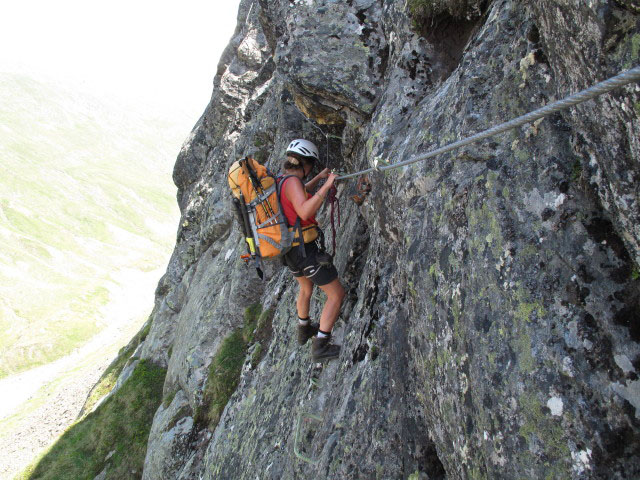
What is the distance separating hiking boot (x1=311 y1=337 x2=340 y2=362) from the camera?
30.3 feet

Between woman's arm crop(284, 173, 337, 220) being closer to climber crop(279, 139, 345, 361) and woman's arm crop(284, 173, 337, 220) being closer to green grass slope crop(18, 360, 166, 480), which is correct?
climber crop(279, 139, 345, 361)

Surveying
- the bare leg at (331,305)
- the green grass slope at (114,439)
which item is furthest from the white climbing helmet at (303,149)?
the green grass slope at (114,439)

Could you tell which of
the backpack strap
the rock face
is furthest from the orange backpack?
the rock face

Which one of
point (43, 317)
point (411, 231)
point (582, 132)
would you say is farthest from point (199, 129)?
point (43, 317)

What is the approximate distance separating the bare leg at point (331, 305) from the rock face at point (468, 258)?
0.41 m

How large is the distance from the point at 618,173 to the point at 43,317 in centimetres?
10037

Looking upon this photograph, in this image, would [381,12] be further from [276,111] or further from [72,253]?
[72,253]

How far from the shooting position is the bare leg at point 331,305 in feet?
30.7

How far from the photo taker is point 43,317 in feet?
279

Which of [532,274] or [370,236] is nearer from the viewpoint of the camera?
[532,274]

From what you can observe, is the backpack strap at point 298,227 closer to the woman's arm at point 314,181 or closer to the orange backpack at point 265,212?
the orange backpack at point 265,212

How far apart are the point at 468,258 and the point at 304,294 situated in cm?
538

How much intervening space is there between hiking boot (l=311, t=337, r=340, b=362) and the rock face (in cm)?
36

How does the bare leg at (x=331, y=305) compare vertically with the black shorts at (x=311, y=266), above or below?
below
